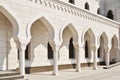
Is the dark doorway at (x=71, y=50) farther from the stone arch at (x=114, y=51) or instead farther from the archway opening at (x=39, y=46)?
the stone arch at (x=114, y=51)

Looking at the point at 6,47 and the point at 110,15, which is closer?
the point at 6,47

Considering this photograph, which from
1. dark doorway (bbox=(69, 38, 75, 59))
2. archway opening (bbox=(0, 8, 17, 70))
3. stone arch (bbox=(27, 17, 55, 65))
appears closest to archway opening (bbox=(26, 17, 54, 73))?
stone arch (bbox=(27, 17, 55, 65))

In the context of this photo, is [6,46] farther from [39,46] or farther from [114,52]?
[114,52]

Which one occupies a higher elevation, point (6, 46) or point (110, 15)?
point (110, 15)

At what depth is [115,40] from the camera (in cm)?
2106

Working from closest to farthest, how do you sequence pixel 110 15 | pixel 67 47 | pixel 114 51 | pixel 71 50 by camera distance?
pixel 67 47 < pixel 71 50 < pixel 114 51 < pixel 110 15

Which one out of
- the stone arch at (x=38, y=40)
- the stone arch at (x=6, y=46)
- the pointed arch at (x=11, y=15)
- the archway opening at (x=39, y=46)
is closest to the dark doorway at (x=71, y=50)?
the archway opening at (x=39, y=46)

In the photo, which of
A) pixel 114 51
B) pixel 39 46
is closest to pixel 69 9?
pixel 39 46

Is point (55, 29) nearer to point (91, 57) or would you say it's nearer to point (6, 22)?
point (6, 22)

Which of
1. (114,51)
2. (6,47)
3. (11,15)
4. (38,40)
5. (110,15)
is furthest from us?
(110,15)

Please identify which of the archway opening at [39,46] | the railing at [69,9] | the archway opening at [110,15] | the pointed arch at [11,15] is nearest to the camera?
the pointed arch at [11,15]

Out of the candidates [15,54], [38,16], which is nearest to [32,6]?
[38,16]

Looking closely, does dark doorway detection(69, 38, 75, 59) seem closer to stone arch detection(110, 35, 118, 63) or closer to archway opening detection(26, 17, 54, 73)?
archway opening detection(26, 17, 54, 73)

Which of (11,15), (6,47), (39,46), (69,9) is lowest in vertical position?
(6,47)
